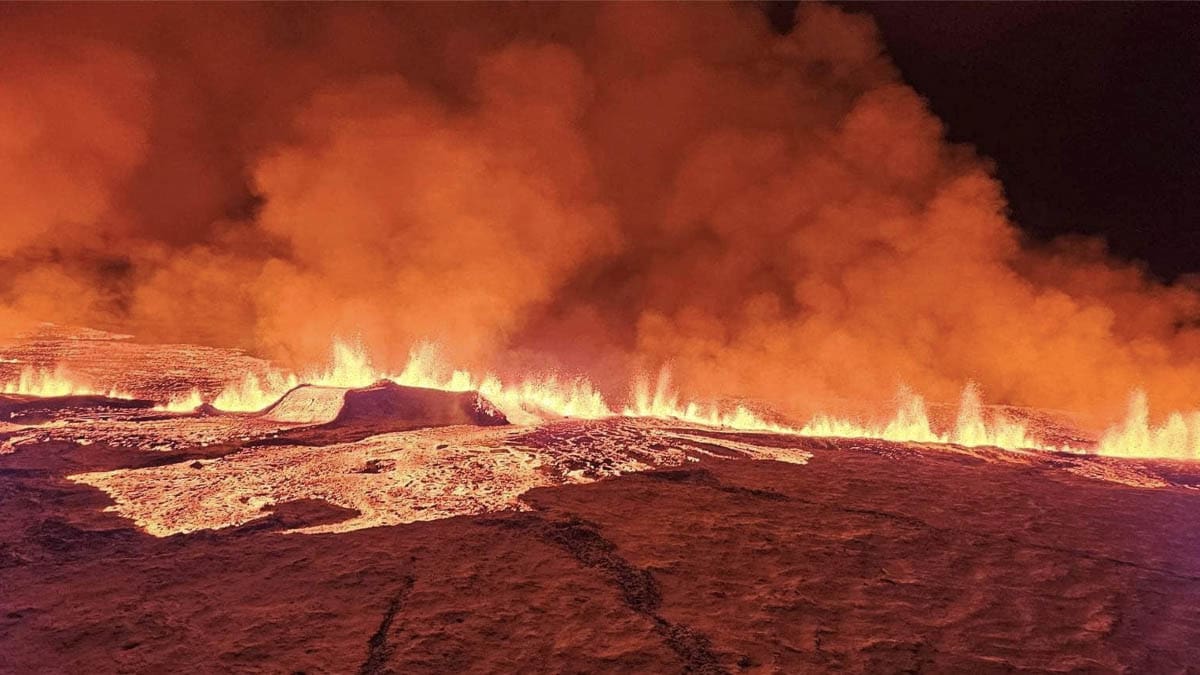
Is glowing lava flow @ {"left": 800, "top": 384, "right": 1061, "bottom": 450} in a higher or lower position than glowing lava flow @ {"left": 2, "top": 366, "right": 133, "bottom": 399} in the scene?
higher

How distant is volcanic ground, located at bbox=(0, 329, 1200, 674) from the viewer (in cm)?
293

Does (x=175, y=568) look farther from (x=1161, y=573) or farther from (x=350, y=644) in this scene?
(x=1161, y=573)

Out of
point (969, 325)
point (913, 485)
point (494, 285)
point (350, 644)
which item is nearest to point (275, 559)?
point (350, 644)

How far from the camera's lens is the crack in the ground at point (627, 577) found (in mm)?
2852

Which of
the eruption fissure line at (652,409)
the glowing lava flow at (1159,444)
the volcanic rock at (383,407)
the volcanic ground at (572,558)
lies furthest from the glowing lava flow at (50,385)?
the glowing lava flow at (1159,444)

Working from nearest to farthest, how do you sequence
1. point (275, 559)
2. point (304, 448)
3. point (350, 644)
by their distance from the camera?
1. point (350, 644)
2. point (275, 559)
3. point (304, 448)

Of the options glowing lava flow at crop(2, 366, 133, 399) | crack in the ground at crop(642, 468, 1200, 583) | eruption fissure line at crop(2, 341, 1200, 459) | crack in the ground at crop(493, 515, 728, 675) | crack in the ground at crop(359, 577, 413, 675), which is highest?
eruption fissure line at crop(2, 341, 1200, 459)

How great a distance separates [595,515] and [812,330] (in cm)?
1769

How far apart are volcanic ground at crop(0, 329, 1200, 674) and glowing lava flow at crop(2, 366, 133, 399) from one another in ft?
13.9

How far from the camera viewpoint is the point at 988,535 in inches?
177

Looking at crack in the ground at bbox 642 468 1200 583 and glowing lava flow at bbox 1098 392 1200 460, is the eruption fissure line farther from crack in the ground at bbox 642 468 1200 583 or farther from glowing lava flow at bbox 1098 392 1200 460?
crack in the ground at bbox 642 468 1200 583

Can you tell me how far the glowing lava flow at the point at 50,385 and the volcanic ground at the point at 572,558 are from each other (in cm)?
424

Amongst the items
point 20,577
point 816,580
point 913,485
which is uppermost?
point 913,485

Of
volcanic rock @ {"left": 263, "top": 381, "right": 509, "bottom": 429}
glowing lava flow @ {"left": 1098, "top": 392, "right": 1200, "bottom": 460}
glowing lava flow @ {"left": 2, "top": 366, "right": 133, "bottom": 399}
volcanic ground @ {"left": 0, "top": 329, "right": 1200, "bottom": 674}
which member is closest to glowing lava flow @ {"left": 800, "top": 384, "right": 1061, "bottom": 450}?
glowing lava flow @ {"left": 1098, "top": 392, "right": 1200, "bottom": 460}
